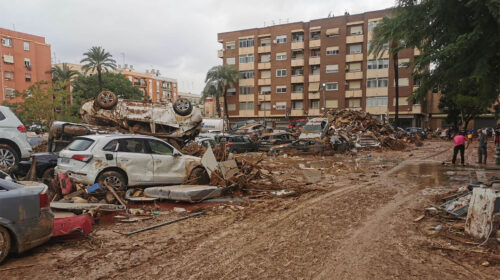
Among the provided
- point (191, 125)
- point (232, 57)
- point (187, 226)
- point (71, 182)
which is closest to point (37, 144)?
point (191, 125)

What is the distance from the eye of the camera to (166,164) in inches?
345

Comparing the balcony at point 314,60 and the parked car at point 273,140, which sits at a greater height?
the balcony at point 314,60

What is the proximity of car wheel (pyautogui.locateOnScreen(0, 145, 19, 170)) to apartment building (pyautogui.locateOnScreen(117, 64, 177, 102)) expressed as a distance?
251ft

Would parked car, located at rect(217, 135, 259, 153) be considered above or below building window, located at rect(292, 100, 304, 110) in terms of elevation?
Result: below

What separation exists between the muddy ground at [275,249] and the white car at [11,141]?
4954mm

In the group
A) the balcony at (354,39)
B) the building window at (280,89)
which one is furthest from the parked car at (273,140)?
the balcony at (354,39)

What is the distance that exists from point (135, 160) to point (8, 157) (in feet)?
13.0

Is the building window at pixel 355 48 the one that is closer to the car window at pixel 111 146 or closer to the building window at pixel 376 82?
the building window at pixel 376 82

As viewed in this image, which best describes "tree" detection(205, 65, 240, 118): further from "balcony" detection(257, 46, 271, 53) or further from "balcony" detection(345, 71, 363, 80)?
"balcony" detection(345, 71, 363, 80)

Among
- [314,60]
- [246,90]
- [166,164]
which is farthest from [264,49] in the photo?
[166,164]

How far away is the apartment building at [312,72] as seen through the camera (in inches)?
1935

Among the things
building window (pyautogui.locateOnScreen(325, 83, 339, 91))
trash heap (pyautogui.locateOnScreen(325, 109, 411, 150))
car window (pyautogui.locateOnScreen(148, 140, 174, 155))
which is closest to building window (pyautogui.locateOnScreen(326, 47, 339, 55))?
building window (pyautogui.locateOnScreen(325, 83, 339, 91))

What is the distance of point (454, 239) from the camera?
17.1 ft

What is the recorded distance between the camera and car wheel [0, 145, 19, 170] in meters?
8.90
